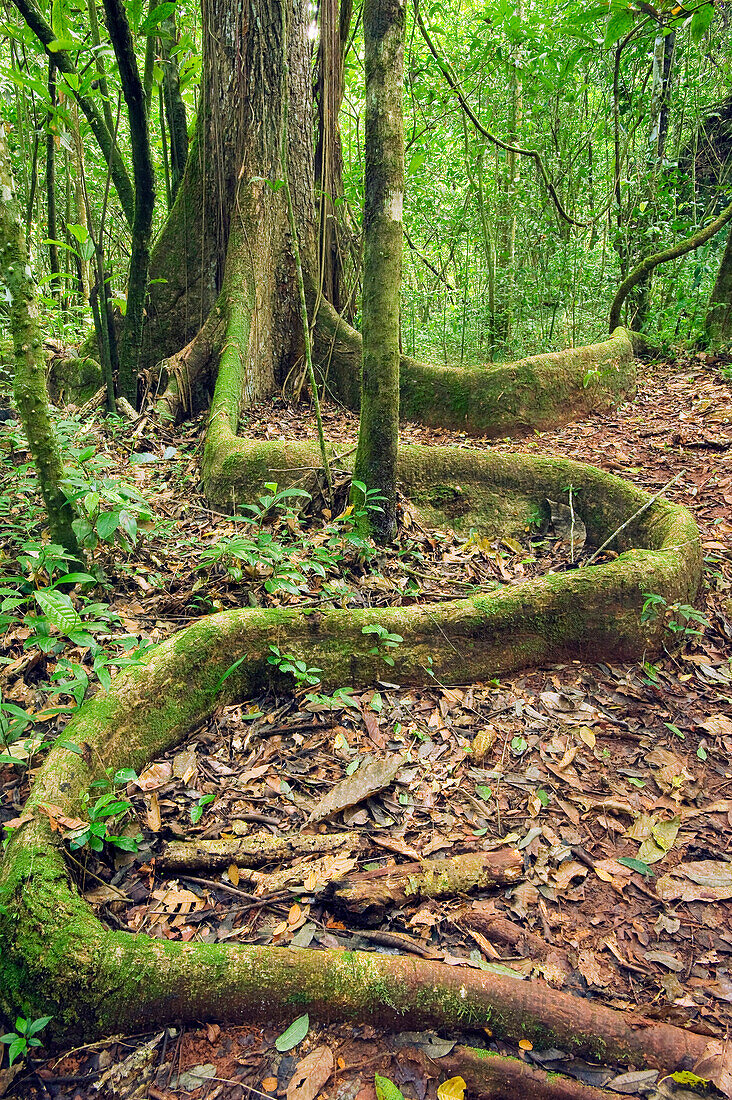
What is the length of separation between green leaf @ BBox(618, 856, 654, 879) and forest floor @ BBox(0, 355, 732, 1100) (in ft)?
0.05

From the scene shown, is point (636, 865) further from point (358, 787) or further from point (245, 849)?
point (245, 849)

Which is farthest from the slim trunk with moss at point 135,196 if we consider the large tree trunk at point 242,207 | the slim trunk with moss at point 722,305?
the slim trunk with moss at point 722,305

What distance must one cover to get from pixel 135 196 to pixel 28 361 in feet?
8.65

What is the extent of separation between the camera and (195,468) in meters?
4.79

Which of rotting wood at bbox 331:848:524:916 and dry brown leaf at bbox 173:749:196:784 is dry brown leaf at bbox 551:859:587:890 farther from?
dry brown leaf at bbox 173:749:196:784

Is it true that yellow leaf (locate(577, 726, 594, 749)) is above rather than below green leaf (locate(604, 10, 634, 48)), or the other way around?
below

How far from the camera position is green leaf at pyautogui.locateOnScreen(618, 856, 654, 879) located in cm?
226

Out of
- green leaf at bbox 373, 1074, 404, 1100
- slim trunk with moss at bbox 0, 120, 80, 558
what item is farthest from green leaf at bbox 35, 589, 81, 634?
green leaf at bbox 373, 1074, 404, 1100

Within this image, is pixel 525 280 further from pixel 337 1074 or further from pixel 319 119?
pixel 337 1074

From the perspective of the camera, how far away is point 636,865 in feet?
7.50

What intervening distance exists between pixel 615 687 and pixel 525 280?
7274 millimetres

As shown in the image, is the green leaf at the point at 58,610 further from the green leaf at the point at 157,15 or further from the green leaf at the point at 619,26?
the green leaf at the point at 157,15

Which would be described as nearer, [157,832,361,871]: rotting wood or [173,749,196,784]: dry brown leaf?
[157,832,361,871]: rotting wood

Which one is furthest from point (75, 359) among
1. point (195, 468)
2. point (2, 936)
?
point (2, 936)
